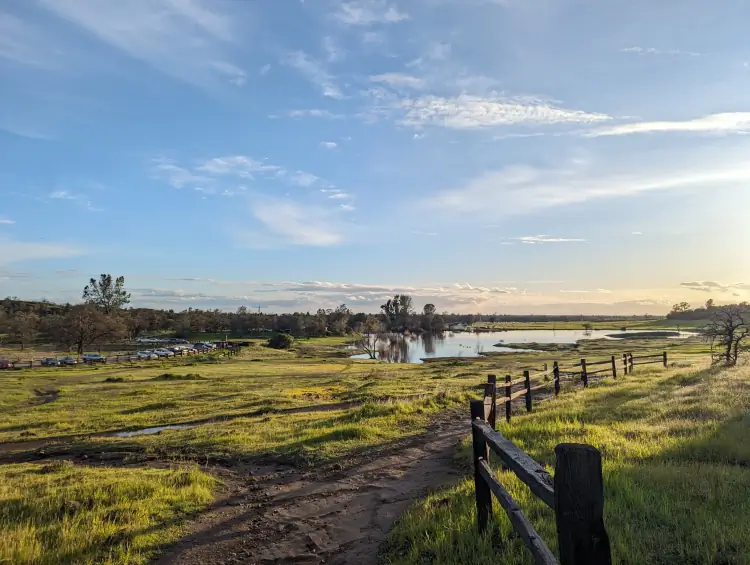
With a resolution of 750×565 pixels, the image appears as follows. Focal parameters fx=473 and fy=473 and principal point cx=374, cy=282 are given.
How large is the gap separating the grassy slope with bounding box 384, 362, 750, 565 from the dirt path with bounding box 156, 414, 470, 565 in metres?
0.82

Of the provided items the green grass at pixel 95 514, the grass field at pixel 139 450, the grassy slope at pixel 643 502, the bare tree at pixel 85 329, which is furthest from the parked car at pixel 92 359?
the grassy slope at pixel 643 502

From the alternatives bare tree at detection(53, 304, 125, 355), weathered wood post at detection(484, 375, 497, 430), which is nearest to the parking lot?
bare tree at detection(53, 304, 125, 355)

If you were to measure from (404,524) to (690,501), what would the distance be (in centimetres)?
360

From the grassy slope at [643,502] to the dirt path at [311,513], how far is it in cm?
82

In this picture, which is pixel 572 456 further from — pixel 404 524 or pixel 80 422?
pixel 80 422

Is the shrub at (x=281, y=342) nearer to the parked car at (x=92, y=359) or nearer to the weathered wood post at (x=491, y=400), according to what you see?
the parked car at (x=92, y=359)

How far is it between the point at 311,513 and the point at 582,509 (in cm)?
594

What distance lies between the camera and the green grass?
6.07 m

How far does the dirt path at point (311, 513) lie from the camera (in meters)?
6.31

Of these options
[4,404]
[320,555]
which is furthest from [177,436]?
[4,404]

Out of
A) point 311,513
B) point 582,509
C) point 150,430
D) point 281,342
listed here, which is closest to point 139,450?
point 150,430

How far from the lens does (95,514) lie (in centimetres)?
731

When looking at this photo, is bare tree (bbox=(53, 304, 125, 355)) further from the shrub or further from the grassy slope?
the grassy slope

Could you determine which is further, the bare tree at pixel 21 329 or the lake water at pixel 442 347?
the lake water at pixel 442 347
